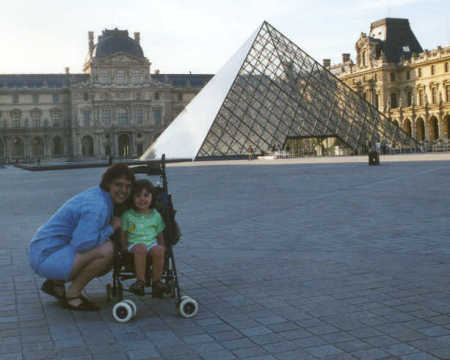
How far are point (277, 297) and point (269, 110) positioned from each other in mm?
30662

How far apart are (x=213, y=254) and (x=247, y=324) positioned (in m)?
2.45

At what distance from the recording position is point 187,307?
13.6 feet

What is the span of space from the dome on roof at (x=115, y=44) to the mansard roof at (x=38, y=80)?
4.41 metres

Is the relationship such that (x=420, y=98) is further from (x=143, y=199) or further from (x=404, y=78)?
(x=143, y=199)

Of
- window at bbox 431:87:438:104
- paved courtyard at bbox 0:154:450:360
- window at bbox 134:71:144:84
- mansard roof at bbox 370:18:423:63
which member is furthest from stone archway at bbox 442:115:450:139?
paved courtyard at bbox 0:154:450:360

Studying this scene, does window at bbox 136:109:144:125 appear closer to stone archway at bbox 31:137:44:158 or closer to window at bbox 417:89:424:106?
stone archway at bbox 31:137:44:158

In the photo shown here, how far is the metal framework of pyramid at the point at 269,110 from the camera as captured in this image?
33719mm

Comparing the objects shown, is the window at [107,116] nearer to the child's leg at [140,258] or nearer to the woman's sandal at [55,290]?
the woman's sandal at [55,290]

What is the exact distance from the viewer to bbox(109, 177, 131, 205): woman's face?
4266 millimetres

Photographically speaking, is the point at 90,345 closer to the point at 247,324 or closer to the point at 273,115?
the point at 247,324

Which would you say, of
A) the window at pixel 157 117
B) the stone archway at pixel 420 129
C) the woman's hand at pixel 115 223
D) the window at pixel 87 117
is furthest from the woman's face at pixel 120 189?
the window at pixel 157 117

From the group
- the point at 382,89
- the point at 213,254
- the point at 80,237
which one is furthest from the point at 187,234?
the point at 382,89

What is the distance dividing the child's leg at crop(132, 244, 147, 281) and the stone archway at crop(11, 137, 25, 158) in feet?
259

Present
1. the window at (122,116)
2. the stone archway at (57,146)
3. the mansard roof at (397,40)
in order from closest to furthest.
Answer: the mansard roof at (397,40) < the window at (122,116) < the stone archway at (57,146)
